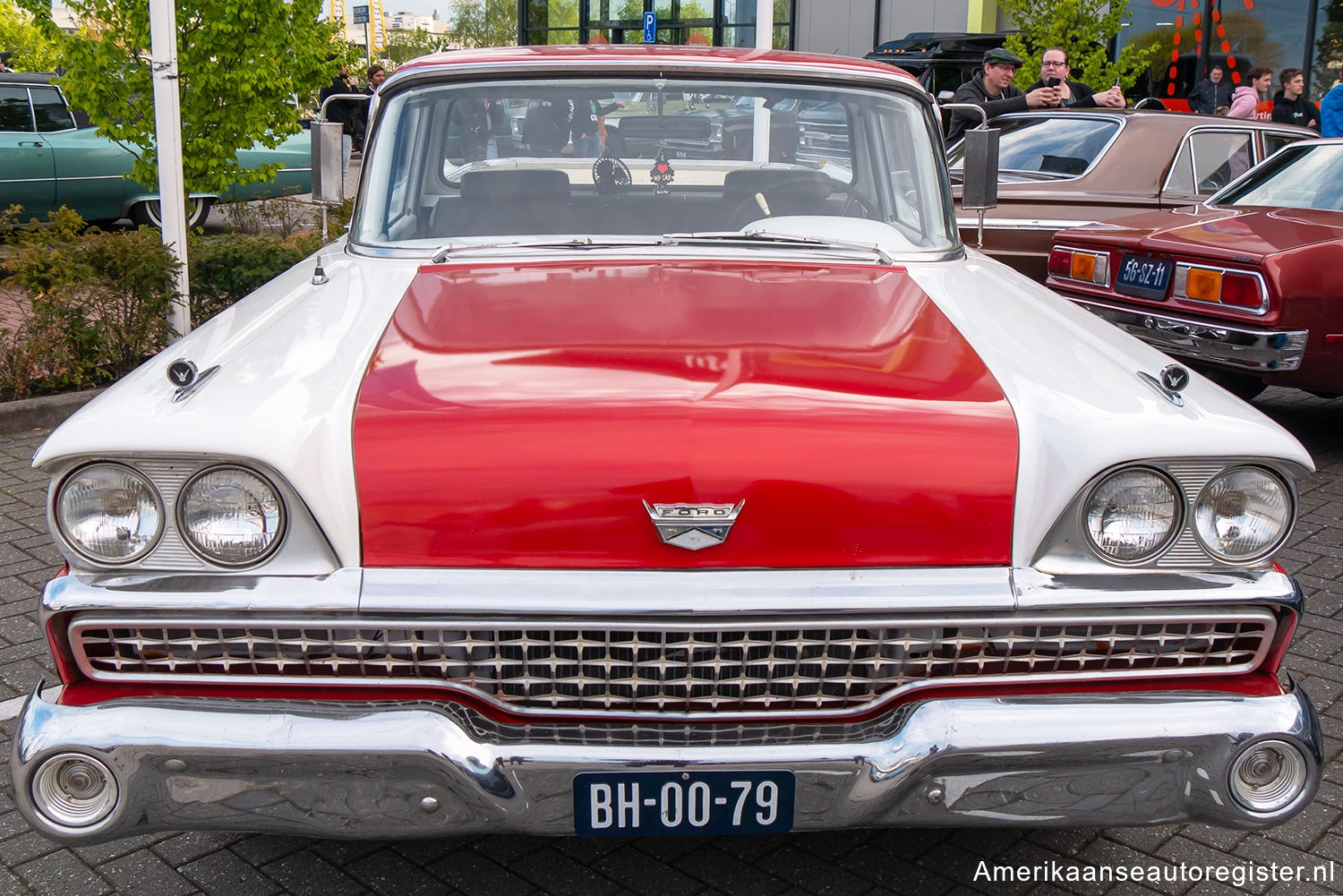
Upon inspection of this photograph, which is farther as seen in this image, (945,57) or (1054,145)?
(945,57)

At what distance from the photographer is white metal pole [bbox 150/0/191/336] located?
6.62 meters

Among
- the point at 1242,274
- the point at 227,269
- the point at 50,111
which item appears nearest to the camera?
the point at 1242,274

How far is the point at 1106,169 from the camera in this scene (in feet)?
26.0

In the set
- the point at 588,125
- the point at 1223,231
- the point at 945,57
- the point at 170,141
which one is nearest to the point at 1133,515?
the point at 588,125

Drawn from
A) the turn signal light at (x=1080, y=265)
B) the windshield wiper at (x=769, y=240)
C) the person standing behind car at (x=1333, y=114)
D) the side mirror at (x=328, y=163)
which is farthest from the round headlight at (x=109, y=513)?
the person standing behind car at (x=1333, y=114)

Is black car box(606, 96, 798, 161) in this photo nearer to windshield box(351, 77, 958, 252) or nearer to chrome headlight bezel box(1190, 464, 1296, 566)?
windshield box(351, 77, 958, 252)

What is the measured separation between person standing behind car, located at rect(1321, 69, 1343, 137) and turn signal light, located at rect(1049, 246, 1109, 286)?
514 centimetres

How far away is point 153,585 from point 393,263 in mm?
1314

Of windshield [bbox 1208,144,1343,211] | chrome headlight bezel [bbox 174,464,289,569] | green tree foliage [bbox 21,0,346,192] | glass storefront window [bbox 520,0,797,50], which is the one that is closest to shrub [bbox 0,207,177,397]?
green tree foliage [bbox 21,0,346,192]

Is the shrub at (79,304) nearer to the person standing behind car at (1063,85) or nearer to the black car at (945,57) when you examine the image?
the person standing behind car at (1063,85)

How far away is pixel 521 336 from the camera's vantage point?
254cm

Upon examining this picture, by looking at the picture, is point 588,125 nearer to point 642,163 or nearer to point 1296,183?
point 642,163

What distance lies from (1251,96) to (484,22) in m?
30.3

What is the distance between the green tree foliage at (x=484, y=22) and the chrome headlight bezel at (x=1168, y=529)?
25.5 metres
